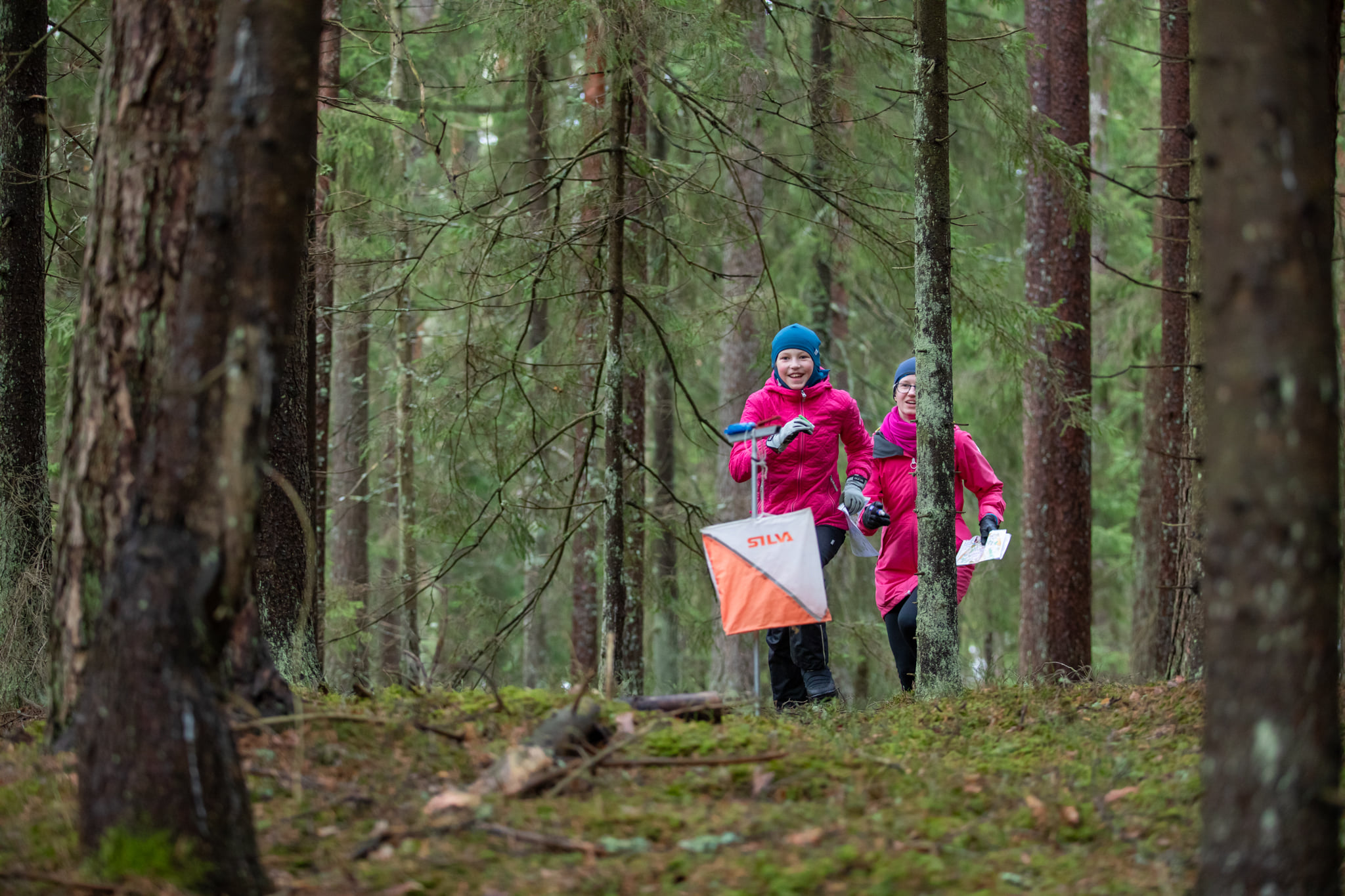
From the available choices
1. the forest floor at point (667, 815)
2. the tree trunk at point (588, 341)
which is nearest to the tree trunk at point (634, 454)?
the tree trunk at point (588, 341)

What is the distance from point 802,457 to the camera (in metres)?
6.88

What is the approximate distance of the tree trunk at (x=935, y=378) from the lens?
6.09 meters

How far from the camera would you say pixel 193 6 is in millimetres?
3170

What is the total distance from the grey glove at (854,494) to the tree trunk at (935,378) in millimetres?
590

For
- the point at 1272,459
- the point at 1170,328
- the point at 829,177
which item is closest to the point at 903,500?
the point at 829,177

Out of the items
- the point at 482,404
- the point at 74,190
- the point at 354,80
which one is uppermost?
the point at 354,80

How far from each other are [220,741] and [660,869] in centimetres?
123

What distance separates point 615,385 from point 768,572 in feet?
6.53

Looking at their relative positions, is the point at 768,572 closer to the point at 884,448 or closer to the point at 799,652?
the point at 799,652

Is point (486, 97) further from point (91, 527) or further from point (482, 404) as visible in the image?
point (91, 527)

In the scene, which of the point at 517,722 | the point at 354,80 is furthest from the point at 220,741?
the point at 354,80

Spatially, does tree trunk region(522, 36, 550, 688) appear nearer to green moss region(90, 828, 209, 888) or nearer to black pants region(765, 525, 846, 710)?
black pants region(765, 525, 846, 710)

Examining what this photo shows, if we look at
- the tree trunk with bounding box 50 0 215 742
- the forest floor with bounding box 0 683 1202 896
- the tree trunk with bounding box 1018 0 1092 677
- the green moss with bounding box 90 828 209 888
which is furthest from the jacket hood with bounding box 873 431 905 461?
the green moss with bounding box 90 828 209 888

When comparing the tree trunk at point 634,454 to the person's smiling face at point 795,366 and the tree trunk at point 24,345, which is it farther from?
the tree trunk at point 24,345
